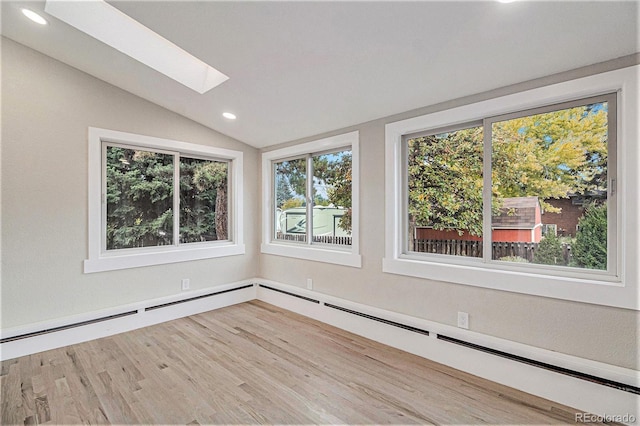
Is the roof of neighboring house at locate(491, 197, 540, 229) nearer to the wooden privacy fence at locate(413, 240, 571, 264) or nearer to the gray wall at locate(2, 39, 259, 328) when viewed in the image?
the wooden privacy fence at locate(413, 240, 571, 264)

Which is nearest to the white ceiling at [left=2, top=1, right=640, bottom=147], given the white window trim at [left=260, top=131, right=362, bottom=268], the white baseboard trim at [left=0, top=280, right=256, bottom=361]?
the white window trim at [left=260, top=131, right=362, bottom=268]

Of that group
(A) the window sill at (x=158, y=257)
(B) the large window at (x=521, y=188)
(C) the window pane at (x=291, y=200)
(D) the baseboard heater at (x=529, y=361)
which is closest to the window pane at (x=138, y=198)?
(A) the window sill at (x=158, y=257)

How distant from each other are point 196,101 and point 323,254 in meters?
2.17

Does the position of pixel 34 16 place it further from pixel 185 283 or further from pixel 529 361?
pixel 529 361

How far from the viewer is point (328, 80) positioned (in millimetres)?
2520

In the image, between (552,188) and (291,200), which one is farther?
(291,200)

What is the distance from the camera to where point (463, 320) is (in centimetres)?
241

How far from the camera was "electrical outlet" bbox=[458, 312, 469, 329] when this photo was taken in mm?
2393

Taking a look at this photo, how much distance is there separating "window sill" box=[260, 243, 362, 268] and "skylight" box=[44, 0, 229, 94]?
2.06 m

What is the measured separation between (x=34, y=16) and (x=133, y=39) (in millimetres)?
641

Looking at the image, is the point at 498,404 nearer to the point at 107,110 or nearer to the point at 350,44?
the point at 350,44

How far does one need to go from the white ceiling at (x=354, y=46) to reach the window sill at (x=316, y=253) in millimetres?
1429

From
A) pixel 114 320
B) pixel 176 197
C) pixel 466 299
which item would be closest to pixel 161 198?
pixel 176 197

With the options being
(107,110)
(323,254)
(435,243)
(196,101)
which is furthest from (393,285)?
(107,110)
